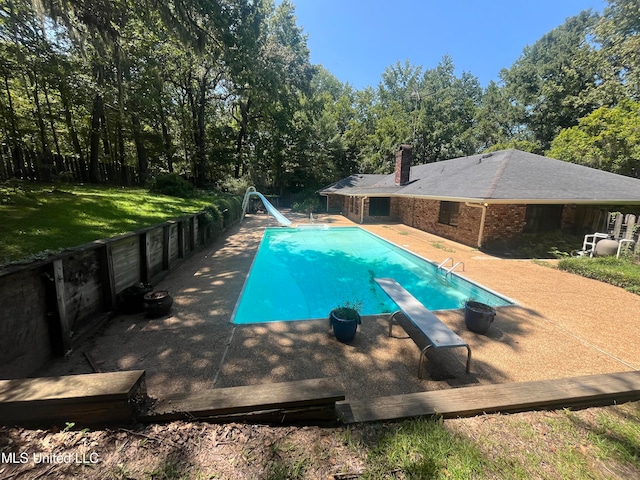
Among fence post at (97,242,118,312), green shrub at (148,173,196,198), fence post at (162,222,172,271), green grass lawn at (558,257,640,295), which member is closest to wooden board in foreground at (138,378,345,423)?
fence post at (97,242,118,312)

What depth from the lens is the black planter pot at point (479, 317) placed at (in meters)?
4.50

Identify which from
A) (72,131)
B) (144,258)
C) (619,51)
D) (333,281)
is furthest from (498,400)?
(619,51)

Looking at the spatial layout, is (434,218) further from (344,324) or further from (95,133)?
(95,133)

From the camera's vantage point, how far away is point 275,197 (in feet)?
97.8

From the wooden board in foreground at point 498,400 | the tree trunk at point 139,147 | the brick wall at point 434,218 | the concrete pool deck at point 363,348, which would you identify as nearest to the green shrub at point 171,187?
the tree trunk at point 139,147

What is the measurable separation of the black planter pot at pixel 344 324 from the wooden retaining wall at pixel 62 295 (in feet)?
12.9

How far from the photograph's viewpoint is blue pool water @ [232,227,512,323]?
6617 mm

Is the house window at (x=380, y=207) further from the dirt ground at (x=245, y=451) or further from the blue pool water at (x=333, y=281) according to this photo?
the dirt ground at (x=245, y=451)

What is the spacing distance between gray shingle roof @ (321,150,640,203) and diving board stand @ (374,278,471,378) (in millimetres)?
7316

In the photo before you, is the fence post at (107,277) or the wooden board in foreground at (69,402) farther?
the fence post at (107,277)

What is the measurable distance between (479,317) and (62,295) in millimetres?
6475

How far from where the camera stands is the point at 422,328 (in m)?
3.88

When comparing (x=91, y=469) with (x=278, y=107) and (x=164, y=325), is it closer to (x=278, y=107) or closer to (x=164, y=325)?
(x=164, y=325)

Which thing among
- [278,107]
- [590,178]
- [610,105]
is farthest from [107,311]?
[610,105]
